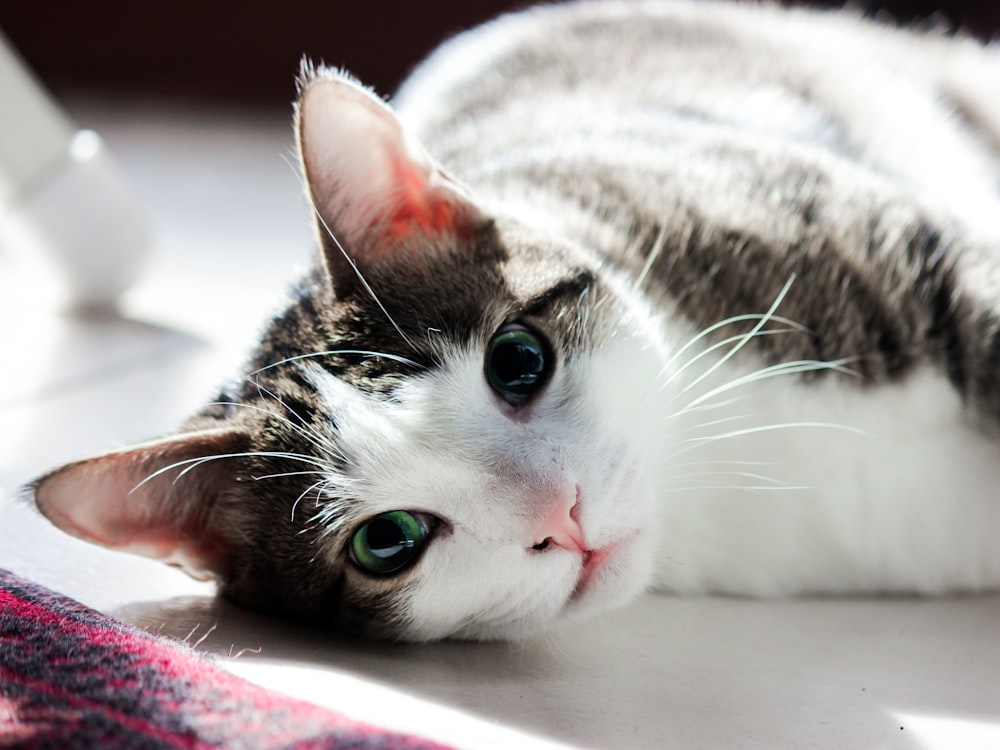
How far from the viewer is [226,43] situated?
449 centimetres

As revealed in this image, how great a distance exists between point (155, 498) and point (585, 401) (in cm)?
54

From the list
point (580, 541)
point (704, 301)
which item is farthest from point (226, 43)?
point (580, 541)

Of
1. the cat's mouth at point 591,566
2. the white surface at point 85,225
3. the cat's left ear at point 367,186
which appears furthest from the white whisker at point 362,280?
the white surface at point 85,225

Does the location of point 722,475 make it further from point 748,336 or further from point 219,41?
point 219,41

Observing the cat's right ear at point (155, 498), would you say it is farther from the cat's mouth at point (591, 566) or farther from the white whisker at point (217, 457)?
the cat's mouth at point (591, 566)

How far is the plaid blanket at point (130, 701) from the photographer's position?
2.59ft

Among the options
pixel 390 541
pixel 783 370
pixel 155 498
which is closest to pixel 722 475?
pixel 783 370

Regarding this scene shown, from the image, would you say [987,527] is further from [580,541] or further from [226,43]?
[226,43]

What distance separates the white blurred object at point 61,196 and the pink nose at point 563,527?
5.41 feet

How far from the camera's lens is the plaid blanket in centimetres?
79

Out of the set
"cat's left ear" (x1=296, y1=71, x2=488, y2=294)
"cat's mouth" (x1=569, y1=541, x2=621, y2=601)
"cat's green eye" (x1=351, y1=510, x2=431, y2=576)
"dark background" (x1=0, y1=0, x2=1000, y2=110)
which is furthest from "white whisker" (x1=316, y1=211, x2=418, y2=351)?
"dark background" (x1=0, y1=0, x2=1000, y2=110)

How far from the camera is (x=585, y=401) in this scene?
1262 millimetres

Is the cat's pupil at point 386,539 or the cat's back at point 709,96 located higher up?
the cat's back at point 709,96

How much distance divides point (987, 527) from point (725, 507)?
1.13 feet
